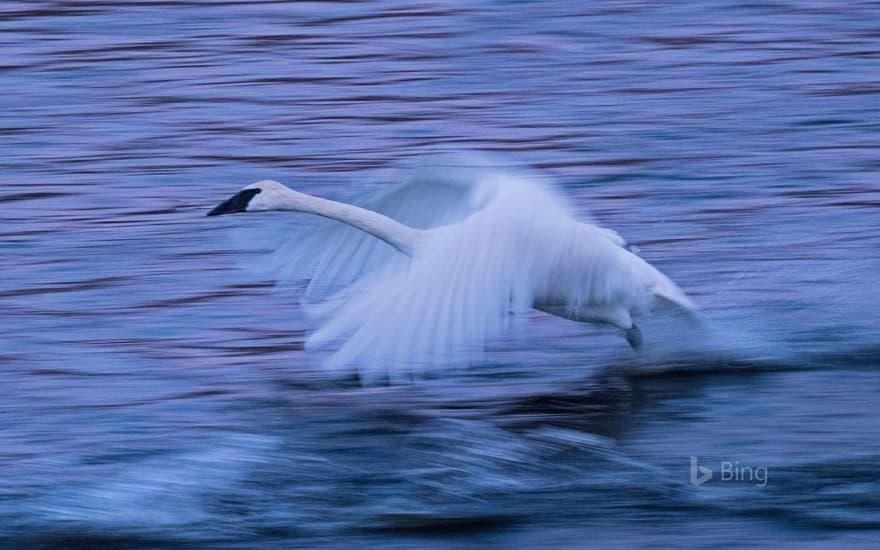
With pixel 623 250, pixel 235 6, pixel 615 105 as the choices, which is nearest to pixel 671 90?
pixel 615 105

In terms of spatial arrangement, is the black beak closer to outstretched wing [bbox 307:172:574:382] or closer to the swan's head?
the swan's head

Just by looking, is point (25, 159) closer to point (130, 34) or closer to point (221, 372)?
point (130, 34)

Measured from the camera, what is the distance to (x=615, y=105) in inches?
414

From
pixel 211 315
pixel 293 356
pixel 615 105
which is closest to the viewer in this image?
pixel 293 356

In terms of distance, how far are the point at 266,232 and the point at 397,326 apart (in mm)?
1718

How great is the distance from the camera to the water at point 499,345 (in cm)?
558

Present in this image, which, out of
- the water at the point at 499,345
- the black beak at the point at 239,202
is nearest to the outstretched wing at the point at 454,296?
the water at the point at 499,345

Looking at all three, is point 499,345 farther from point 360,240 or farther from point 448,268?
point 448,268

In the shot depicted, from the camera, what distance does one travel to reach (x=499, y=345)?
712cm

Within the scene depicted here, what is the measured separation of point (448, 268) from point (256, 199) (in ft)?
4.92

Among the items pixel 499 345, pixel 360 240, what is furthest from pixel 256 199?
pixel 499 345

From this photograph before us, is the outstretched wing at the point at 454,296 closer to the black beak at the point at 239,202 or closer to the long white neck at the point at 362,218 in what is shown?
the long white neck at the point at 362,218

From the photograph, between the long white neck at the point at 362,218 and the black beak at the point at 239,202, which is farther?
the black beak at the point at 239,202

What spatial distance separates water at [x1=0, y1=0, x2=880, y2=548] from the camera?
5578 mm
